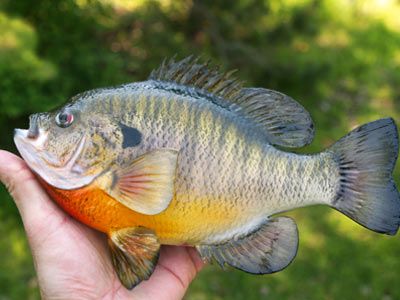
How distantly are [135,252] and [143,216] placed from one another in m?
0.13

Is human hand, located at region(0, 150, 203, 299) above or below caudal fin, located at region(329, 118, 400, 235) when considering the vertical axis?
below

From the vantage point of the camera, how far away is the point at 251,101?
1.82 metres

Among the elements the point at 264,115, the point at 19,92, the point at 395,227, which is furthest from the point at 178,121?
the point at 19,92

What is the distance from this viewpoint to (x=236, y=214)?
174 centimetres

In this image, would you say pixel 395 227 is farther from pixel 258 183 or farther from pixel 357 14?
pixel 357 14

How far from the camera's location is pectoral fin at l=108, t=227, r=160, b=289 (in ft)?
5.45

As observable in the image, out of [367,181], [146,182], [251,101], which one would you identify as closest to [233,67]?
[251,101]

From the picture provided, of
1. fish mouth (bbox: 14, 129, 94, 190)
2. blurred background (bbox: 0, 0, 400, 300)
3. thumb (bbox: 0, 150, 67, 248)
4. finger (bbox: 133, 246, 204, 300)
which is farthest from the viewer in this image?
blurred background (bbox: 0, 0, 400, 300)

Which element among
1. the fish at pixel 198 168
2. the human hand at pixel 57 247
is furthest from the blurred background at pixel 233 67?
the fish at pixel 198 168

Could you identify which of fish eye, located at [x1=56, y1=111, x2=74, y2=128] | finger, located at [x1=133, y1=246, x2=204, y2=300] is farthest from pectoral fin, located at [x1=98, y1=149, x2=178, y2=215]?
finger, located at [x1=133, y1=246, x2=204, y2=300]

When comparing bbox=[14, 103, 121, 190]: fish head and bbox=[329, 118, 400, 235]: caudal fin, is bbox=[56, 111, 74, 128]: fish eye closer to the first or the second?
bbox=[14, 103, 121, 190]: fish head

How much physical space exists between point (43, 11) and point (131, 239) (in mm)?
2479

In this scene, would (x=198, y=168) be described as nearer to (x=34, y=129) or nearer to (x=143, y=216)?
(x=143, y=216)

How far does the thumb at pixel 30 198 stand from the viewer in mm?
1706
